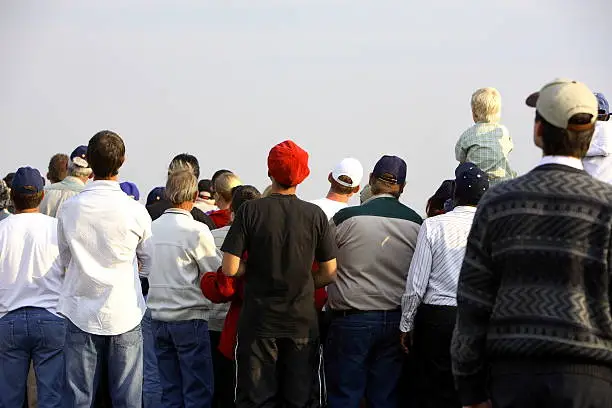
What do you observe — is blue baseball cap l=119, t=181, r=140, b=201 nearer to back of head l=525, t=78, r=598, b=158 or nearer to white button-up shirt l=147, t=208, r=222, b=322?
white button-up shirt l=147, t=208, r=222, b=322

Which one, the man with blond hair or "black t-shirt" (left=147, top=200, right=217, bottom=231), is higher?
the man with blond hair

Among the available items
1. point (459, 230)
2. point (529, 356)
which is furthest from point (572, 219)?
point (459, 230)

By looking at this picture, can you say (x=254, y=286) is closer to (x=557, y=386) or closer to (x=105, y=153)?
(x=105, y=153)

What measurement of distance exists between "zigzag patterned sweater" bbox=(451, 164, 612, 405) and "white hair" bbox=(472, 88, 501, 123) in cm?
394

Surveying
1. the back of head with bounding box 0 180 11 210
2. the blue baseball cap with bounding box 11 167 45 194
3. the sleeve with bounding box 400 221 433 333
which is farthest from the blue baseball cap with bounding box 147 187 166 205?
the sleeve with bounding box 400 221 433 333

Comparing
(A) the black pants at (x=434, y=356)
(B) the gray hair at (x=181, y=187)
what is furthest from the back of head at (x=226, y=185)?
(A) the black pants at (x=434, y=356)

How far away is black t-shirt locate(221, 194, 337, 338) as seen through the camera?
18.0ft

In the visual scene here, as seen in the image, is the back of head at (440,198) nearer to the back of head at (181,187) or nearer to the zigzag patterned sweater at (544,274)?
the back of head at (181,187)

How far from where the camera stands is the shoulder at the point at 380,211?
240 inches

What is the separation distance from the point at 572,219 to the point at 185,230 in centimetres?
361

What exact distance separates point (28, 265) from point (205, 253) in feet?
3.75

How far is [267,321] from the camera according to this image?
18.0ft

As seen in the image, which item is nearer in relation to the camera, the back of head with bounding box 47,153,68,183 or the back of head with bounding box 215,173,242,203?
the back of head with bounding box 215,173,242,203

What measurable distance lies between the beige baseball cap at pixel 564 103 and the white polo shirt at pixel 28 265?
381cm
